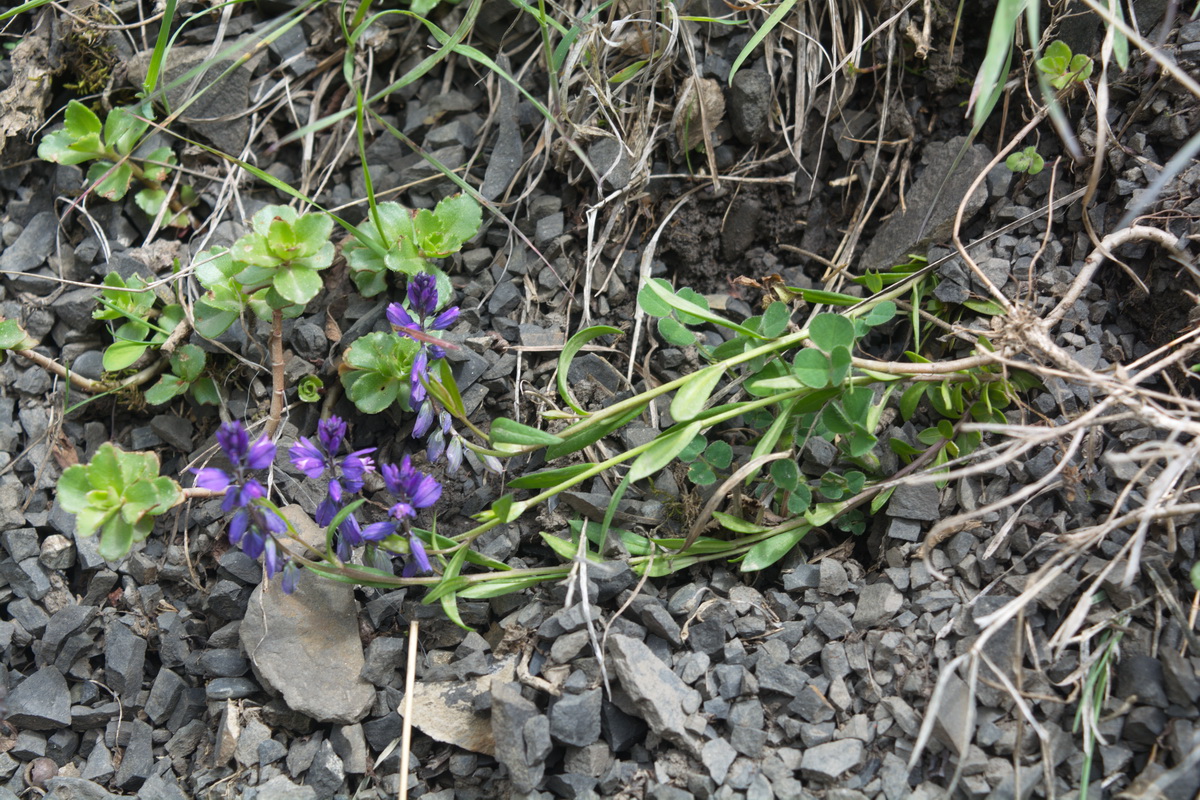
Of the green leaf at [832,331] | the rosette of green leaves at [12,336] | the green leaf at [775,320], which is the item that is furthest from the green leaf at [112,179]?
the green leaf at [832,331]

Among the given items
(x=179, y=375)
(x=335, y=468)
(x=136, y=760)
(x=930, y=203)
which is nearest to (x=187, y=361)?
(x=179, y=375)

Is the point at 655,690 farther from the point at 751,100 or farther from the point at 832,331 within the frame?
the point at 751,100

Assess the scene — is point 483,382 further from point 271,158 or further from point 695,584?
point 271,158

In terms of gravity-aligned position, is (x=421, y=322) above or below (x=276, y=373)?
above

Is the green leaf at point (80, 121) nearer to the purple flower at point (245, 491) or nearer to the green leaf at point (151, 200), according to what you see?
the green leaf at point (151, 200)

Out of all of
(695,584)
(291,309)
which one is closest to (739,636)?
(695,584)

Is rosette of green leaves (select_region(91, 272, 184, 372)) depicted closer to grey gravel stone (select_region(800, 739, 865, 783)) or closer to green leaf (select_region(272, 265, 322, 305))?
green leaf (select_region(272, 265, 322, 305))

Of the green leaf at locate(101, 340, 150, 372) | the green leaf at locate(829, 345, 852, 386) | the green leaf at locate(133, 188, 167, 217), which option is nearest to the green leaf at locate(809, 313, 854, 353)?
the green leaf at locate(829, 345, 852, 386)
